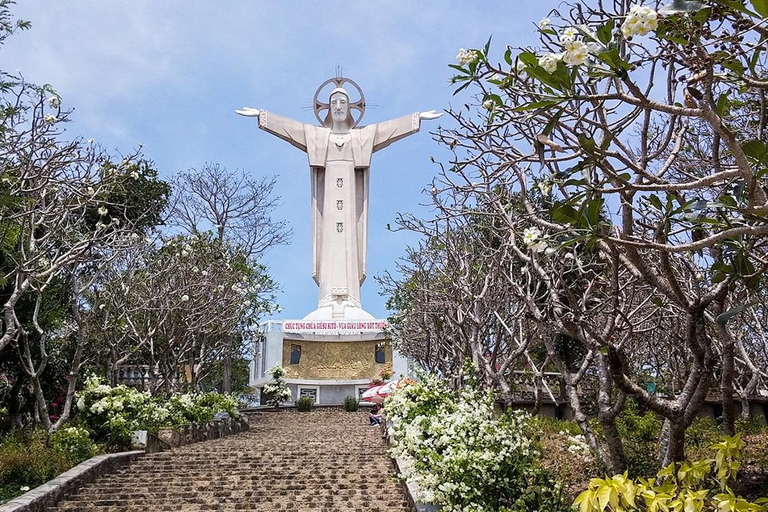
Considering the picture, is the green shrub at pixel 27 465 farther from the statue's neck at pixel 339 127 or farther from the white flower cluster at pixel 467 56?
the statue's neck at pixel 339 127

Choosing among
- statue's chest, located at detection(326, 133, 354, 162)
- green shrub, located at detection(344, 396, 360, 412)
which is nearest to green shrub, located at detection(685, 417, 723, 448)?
green shrub, located at detection(344, 396, 360, 412)

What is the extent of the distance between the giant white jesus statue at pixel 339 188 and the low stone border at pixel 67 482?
58.6 feet

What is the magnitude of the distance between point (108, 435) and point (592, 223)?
33.4 feet

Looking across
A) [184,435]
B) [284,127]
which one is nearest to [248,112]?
[284,127]

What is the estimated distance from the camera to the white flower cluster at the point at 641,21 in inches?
132

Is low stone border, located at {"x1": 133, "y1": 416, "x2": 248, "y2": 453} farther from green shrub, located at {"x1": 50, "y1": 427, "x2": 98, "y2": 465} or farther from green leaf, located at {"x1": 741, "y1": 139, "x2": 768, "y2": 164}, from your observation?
green leaf, located at {"x1": 741, "y1": 139, "x2": 768, "y2": 164}

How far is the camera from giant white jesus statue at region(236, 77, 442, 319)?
29.2 meters

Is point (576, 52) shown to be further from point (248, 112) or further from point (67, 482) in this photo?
point (248, 112)

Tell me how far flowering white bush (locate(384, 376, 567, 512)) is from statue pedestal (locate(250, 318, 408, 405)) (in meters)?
20.8

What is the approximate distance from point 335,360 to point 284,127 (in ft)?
31.0

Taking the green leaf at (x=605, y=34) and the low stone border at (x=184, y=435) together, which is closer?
the green leaf at (x=605, y=34)

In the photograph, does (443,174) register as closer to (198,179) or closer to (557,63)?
Answer: (557,63)

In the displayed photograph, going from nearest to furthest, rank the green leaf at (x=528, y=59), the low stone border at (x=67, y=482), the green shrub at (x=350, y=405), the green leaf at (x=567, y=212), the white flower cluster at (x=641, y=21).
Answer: the white flower cluster at (x=641, y=21), the green leaf at (x=528, y=59), the green leaf at (x=567, y=212), the low stone border at (x=67, y=482), the green shrub at (x=350, y=405)

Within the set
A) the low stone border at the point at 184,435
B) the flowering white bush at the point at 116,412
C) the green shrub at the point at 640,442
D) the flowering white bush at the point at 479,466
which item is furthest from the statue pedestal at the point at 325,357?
the flowering white bush at the point at 479,466
